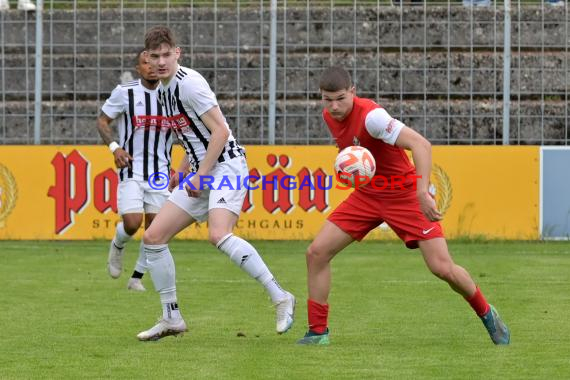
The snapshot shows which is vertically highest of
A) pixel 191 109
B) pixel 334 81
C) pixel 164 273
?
pixel 334 81

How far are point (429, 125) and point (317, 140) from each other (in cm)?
154

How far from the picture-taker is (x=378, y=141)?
8281 millimetres

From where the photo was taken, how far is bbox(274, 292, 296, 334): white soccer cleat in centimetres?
856

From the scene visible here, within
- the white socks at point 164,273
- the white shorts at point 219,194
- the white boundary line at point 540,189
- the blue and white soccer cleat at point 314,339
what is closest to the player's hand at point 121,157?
the white shorts at point 219,194

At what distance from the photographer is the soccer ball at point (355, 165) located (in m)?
8.12

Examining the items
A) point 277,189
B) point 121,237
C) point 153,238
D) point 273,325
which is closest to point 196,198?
point 153,238

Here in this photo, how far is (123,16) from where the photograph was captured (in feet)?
61.7

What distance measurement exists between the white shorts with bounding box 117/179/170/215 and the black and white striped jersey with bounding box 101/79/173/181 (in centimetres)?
7

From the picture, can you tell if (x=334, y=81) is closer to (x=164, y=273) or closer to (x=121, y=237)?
(x=164, y=273)

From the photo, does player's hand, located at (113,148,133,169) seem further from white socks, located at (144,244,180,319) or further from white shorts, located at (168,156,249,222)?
white socks, located at (144,244,180,319)

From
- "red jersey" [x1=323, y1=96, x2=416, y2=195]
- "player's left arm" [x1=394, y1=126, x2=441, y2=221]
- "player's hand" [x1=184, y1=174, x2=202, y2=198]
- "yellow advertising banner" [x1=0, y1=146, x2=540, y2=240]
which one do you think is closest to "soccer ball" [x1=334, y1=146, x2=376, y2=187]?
"red jersey" [x1=323, y1=96, x2=416, y2=195]

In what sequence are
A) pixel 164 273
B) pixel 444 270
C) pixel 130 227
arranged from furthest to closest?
pixel 130 227, pixel 164 273, pixel 444 270

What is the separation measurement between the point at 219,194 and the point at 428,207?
Answer: 1.58 m

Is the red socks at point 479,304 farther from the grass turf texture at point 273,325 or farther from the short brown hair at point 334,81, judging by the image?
the short brown hair at point 334,81
